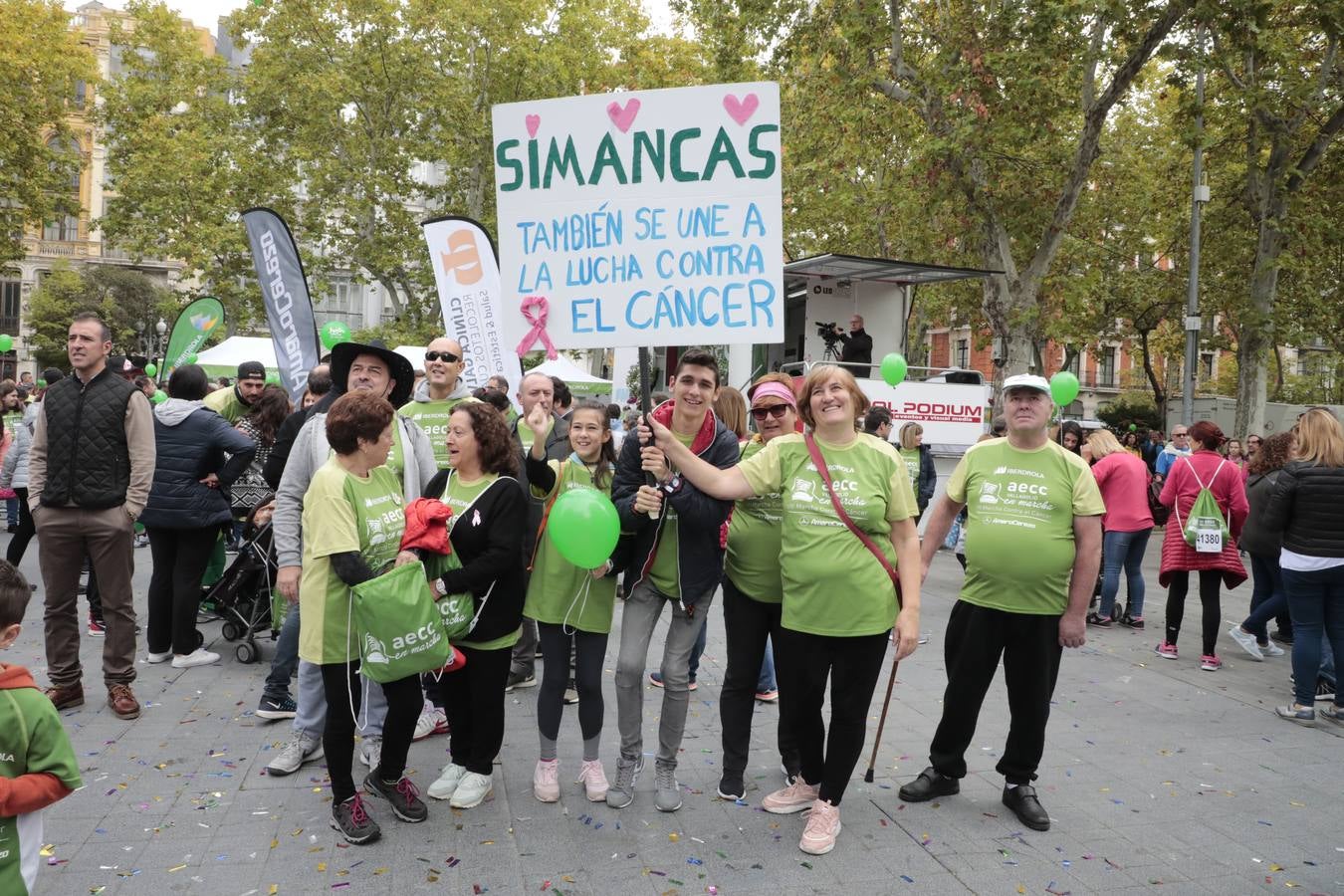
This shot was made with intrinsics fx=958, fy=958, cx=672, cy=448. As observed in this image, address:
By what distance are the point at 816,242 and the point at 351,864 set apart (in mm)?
26215

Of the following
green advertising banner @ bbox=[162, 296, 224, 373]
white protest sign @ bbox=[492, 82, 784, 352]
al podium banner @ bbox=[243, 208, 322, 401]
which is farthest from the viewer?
green advertising banner @ bbox=[162, 296, 224, 373]

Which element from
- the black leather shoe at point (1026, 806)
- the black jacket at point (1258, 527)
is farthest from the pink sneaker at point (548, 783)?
the black jacket at point (1258, 527)

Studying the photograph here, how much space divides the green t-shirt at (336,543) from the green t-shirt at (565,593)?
601mm

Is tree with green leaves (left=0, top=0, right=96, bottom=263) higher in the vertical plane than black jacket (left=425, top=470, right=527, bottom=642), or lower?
higher

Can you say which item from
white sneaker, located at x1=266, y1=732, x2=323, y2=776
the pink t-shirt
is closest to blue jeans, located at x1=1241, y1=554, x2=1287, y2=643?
the pink t-shirt

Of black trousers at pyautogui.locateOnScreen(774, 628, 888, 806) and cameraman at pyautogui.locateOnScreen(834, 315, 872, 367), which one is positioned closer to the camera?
black trousers at pyautogui.locateOnScreen(774, 628, 888, 806)

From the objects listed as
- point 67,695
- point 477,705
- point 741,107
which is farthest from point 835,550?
point 67,695

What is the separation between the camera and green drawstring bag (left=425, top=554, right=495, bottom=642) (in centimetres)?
370

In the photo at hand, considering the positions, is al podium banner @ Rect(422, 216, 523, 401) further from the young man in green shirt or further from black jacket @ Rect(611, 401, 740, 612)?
the young man in green shirt

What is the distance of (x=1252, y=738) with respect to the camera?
17.7ft

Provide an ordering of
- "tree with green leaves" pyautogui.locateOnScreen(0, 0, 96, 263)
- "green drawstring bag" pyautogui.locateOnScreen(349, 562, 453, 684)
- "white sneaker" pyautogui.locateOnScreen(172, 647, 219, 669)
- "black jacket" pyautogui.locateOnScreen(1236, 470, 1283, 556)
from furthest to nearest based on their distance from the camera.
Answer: "tree with green leaves" pyautogui.locateOnScreen(0, 0, 96, 263), "black jacket" pyautogui.locateOnScreen(1236, 470, 1283, 556), "white sneaker" pyautogui.locateOnScreen(172, 647, 219, 669), "green drawstring bag" pyautogui.locateOnScreen(349, 562, 453, 684)

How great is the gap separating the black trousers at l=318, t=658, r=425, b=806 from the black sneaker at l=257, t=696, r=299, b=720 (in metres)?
1.55

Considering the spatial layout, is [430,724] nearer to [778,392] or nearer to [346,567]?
[346,567]

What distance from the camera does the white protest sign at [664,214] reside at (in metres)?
3.93
